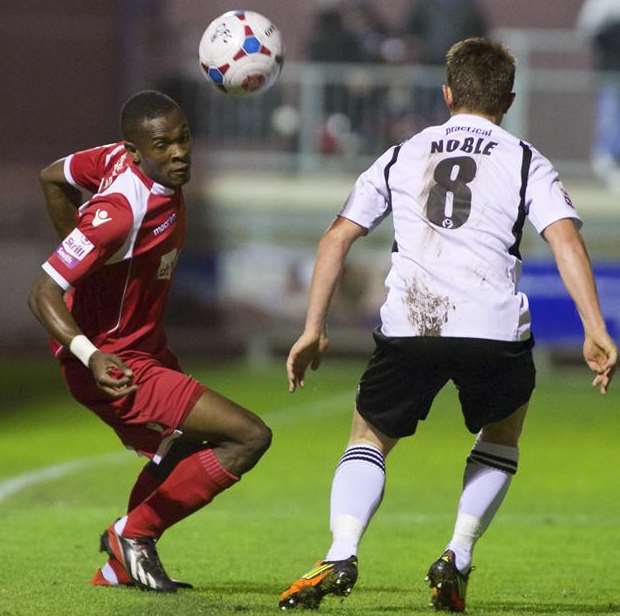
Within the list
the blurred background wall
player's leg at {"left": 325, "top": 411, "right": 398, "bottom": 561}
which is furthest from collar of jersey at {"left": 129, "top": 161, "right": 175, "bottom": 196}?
the blurred background wall

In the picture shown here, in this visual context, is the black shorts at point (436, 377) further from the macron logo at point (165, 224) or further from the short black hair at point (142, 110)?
the short black hair at point (142, 110)

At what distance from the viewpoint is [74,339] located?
6.48 m

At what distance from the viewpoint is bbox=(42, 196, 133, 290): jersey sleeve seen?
6574 millimetres

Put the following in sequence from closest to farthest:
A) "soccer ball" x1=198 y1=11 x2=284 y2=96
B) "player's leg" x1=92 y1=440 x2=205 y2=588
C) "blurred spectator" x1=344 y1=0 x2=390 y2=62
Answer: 1. "player's leg" x1=92 y1=440 x2=205 y2=588
2. "soccer ball" x1=198 y1=11 x2=284 y2=96
3. "blurred spectator" x1=344 y1=0 x2=390 y2=62

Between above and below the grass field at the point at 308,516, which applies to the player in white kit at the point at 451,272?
above

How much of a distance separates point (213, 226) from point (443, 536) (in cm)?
1429

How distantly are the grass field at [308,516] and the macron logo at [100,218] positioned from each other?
1.47 meters

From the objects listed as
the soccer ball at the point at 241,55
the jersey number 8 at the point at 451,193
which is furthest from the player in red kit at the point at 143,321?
the jersey number 8 at the point at 451,193

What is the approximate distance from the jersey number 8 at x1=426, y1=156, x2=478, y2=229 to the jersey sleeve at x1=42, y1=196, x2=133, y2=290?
3.96ft

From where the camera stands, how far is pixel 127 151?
691cm

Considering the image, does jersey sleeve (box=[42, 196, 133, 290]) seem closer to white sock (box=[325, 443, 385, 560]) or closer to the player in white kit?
the player in white kit

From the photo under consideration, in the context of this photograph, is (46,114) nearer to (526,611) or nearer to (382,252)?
(382,252)

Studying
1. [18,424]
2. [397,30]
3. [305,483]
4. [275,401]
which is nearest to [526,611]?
[305,483]

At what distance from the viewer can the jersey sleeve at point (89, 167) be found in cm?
712
